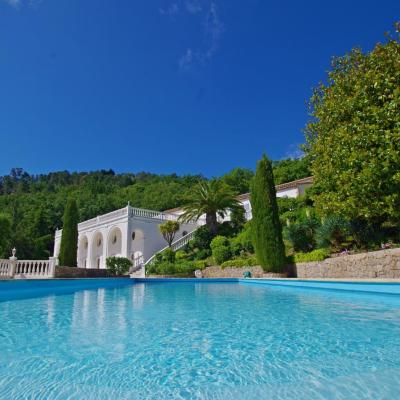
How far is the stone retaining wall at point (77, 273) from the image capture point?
16273mm

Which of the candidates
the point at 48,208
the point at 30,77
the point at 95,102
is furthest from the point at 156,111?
the point at 48,208

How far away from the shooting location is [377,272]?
10.1 meters

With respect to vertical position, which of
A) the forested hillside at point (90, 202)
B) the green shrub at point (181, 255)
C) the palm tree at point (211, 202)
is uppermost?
the forested hillside at point (90, 202)

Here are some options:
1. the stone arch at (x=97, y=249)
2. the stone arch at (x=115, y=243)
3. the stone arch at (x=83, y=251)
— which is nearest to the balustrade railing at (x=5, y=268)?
the stone arch at (x=115, y=243)

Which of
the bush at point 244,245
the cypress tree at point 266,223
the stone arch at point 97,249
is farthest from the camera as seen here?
the stone arch at point 97,249

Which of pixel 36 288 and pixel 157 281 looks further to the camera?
pixel 157 281

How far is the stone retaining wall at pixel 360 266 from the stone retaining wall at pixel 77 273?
39.6 feet

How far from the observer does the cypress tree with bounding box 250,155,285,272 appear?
14.9m

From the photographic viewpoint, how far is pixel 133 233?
27172 millimetres

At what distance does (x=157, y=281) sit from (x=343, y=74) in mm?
13940

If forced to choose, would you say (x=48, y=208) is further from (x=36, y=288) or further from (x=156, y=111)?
(x=36, y=288)

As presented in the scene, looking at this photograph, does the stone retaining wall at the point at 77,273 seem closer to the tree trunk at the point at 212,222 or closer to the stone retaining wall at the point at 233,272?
the stone retaining wall at the point at 233,272

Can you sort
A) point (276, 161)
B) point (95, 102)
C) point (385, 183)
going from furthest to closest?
point (276, 161) → point (95, 102) → point (385, 183)

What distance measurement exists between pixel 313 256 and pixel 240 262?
18.7ft
